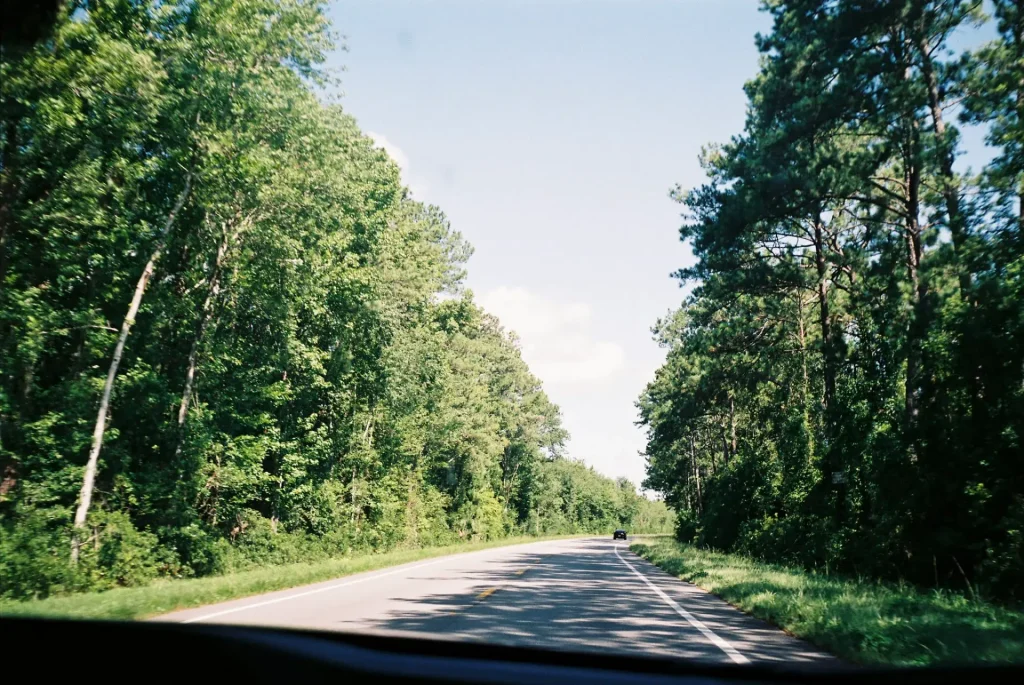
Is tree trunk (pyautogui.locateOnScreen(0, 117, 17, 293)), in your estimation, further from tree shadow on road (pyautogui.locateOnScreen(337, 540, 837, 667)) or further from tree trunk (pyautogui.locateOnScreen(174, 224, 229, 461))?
tree shadow on road (pyautogui.locateOnScreen(337, 540, 837, 667))

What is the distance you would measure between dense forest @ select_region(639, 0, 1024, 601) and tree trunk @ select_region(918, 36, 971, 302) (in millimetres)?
52

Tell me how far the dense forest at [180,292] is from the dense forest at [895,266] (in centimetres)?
1259

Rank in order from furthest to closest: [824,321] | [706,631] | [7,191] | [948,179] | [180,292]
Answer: [824,321] < [180,292] < [7,191] < [948,179] < [706,631]

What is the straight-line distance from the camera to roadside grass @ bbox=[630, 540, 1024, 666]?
716 centimetres

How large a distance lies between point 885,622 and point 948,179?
11.1 m

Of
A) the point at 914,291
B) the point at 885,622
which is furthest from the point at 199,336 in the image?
the point at 914,291

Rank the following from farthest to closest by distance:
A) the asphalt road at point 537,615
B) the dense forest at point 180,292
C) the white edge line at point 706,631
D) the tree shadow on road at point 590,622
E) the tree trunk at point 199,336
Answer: the tree trunk at point 199,336
the dense forest at point 180,292
the asphalt road at point 537,615
the tree shadow on road at point 590,622
the white edge line at point 706,631

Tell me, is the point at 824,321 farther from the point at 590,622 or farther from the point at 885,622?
the point at 590,622

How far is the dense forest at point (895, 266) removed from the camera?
14.4 metres

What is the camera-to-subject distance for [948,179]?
15.7m

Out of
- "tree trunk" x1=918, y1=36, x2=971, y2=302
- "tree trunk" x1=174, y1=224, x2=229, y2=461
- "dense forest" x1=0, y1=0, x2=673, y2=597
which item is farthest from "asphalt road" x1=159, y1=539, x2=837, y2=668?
"tree trunk" x1=918, y1=36, x2=971, y2=302

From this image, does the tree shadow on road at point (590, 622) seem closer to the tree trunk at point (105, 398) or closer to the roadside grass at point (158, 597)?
the roadside grass at point (158, 597)

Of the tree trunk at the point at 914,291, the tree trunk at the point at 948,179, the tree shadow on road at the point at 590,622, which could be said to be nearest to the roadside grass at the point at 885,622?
the tree shadow on road at the point at 590,622

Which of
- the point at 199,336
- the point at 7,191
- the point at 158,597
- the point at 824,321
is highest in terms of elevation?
the point at 7,191
